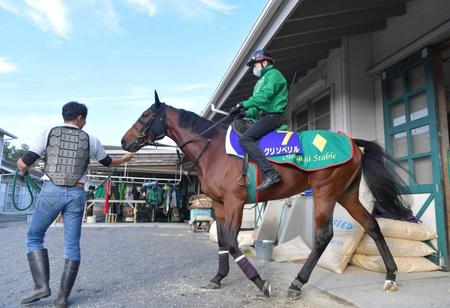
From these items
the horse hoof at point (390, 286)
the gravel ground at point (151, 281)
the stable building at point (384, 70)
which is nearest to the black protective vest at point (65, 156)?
the gravel ground at point (151, 281)

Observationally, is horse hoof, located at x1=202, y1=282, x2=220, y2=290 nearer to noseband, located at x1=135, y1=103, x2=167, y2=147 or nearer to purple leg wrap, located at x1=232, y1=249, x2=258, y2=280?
purple leg wrap, located at x1=232, y1=249, x2=258, y2=280

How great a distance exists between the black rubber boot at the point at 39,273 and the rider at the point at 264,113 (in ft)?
6.56

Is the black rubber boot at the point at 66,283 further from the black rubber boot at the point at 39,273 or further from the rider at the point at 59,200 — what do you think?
the black rubber boot at the point at 39,273

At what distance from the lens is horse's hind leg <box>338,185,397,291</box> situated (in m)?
3.34

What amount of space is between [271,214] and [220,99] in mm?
2765

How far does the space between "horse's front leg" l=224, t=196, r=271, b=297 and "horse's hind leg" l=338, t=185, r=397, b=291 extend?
3.96ft

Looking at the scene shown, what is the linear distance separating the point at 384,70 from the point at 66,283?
5.11 m

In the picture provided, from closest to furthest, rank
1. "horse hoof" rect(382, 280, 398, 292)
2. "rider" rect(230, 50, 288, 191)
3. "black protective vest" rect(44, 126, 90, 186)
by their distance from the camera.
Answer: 1. "black protective vest" rect(44, 126, 90, 186)
2. "rider" rect(230, 50, 288, 191)
3. "horse hoof" rect(382, 280, 398, 292)

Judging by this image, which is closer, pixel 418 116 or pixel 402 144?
pixel 418 116

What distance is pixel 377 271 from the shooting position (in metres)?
4.07

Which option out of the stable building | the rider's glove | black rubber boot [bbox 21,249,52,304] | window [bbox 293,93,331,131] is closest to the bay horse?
the rider's glove

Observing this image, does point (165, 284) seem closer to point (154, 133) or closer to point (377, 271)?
point (154, 133)

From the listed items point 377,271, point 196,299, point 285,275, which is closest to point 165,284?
point 196,299

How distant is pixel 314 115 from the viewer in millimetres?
7094
